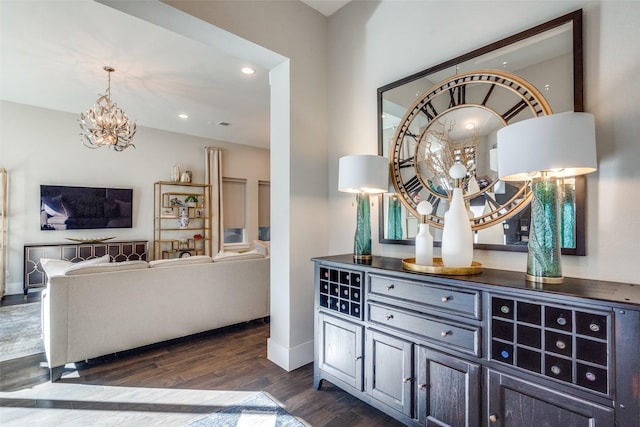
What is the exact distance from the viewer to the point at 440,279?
59.4 inches

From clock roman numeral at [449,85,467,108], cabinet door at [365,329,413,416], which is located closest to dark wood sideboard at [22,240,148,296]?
cabinet door at [365,329,413,416]

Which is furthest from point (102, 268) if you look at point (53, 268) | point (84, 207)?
point (84, 207)

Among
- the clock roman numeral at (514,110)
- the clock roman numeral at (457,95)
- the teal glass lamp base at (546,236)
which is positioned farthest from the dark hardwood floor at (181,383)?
the clock roman numeral at (457,95)

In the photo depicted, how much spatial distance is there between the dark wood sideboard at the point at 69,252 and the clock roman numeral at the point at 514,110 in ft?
19.5

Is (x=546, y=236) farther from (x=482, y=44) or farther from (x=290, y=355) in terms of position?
(x=290, y=355)

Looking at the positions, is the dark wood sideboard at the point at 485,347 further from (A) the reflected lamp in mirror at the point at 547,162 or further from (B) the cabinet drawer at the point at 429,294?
(A) the reflected lamp in mirror at the point at 547,162

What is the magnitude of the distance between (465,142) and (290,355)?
2.09m

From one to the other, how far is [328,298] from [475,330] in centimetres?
98

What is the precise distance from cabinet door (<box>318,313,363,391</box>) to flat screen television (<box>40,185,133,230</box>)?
5034 millimetres

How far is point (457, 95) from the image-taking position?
6.40 ft

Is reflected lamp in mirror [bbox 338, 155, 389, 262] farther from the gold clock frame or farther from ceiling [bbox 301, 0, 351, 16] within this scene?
ceiling [bbox 301, 0, 351, 16]

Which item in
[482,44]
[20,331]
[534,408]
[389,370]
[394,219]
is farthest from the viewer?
[20,331]

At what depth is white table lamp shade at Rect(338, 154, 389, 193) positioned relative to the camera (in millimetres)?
2047

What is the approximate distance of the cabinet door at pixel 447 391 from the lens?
140cm
